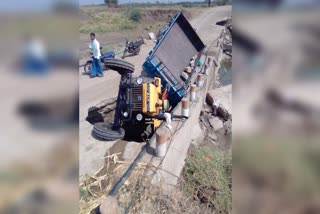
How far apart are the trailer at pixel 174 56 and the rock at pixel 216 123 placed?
1004mm

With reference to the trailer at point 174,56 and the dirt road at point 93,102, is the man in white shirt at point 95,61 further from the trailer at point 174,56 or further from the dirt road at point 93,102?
the trailer at point 174,56

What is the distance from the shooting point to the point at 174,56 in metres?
8.70

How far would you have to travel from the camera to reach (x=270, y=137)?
103 centimetres

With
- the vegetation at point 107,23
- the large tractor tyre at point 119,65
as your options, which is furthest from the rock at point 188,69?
the vegetation at point 107,23

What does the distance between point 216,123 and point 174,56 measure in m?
2.16

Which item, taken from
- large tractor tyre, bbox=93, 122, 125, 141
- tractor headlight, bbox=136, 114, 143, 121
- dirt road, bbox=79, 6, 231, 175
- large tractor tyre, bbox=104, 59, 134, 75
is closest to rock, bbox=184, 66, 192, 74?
dirt road, bbox=79, 6, 231, 175

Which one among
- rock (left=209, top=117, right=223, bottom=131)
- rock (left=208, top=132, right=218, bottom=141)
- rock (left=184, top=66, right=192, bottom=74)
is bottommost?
rock (left=208, top=132, right=218, bottom=141)

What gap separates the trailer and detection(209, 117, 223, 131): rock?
100cm

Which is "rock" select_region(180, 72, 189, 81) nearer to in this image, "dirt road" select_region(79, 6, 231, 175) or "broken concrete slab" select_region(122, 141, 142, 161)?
"dirt road" select_region(79, 6, 231, 175)

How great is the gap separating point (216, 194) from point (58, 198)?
3.43m

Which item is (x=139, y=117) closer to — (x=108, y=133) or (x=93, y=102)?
(x=108, y=133)

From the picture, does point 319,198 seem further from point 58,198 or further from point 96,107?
point 96,107

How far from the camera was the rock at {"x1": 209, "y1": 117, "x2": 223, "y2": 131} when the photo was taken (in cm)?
784

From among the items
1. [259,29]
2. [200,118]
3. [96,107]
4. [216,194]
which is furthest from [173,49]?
[259,29]
